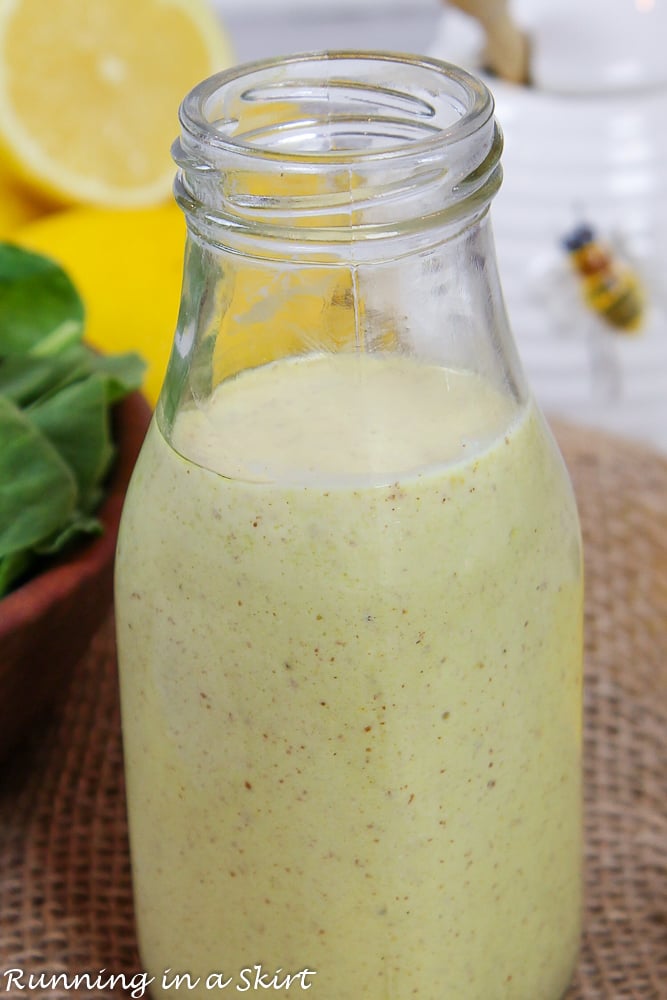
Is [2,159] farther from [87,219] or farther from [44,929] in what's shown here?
[44,929]

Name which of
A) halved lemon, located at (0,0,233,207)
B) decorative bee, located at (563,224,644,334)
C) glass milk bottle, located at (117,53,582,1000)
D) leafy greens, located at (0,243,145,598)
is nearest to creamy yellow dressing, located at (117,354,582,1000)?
glass milk bottle, located at (117,53,582,1000)

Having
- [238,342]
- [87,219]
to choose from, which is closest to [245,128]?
[238,342]

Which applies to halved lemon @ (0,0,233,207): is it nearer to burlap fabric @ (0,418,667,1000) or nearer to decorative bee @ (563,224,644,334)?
decorative bee @ (563,224,644,334)

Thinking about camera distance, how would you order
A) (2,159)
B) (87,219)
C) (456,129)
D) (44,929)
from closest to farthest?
(456,129) → (44,929) → (87,219) → (2,159)

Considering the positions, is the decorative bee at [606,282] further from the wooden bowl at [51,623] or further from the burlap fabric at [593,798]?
the wooden bowl at [51,623]

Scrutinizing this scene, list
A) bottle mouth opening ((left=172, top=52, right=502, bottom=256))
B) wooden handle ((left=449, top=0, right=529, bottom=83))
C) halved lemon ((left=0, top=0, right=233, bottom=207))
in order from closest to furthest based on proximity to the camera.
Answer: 1. bottle mouth opening ((left=172, top=52, right=502, bottom=256))
2. wooden handle ((left=449, top=0, right=529, bottom=83))
3. halved lemon ((left=0, top=0, right=233, bottom=207))

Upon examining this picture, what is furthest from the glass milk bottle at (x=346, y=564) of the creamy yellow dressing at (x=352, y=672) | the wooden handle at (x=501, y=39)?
the wooden handle at (x=501, y=39)
